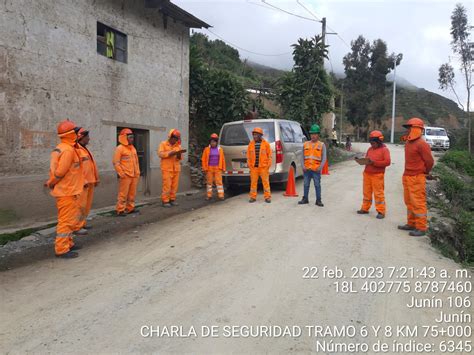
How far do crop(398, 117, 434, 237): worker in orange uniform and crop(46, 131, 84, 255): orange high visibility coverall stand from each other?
4886 mm

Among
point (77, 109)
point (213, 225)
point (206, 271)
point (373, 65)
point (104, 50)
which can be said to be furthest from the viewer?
point (373, 65)

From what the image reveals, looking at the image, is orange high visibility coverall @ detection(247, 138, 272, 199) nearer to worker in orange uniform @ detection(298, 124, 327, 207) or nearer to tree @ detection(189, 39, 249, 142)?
worker in orange uniform @ detection(298, 124, 327, 207)

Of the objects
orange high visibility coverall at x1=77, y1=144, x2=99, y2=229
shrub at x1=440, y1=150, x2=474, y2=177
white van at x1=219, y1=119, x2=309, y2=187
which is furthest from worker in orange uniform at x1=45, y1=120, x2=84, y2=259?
shrub at x1=440, y1=150, x2=474, y2=177

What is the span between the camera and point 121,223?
22.7 feet

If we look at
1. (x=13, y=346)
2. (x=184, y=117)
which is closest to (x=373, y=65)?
(x=184, y=117)

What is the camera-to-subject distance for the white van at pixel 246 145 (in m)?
8.97

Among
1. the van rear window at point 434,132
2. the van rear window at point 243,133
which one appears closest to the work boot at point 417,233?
the van rear window at point 243,133

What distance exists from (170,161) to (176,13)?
4.53m

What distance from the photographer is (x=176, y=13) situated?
1009 centimetres

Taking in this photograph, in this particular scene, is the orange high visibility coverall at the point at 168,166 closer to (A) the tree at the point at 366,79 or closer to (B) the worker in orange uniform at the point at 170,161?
(B) the worker in orange uniform at the point at 170,161

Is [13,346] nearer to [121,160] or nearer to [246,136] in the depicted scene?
[121,160]

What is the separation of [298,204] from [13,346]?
5850 millimetres

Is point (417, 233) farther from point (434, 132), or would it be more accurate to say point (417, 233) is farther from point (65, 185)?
point (434, 132)

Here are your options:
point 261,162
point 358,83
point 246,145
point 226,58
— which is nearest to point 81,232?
point 261,162
